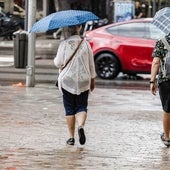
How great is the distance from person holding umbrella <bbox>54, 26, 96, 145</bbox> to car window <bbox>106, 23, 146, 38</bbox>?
31.8ft

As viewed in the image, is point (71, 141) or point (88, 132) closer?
point (71, 141)

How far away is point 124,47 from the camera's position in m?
17.8

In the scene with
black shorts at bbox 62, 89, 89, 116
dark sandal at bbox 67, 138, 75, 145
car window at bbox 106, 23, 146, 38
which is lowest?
dark sandal at bbox 67, 138, 75, 145

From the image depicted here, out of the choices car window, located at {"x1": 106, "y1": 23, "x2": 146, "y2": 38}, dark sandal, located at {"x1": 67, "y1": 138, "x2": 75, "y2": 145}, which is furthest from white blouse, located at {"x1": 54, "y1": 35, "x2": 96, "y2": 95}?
car window, located at {"x1": 106, "y1": 23, "x2": 146, "y2": 38}

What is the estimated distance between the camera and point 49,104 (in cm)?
1228

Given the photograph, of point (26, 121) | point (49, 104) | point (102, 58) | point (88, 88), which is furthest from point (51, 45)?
point (88, 88)

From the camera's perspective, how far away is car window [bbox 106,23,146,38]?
18.0 metres

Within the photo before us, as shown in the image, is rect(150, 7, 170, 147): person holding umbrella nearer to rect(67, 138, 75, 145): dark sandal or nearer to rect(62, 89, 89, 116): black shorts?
rect(62, 89, 89, 116): black shorts

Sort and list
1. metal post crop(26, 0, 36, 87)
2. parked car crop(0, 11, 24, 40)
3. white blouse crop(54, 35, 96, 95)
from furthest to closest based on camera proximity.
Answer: parked car crop(0, 11, 24, 40)
metal post crop(26, 0, 36, 87)
white blouse crop(54, 35, 96, 95)

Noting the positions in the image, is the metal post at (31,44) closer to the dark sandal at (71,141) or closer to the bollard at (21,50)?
the bollard at (21,50)

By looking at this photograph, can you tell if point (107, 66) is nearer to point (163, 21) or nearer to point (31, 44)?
point (31, 44)

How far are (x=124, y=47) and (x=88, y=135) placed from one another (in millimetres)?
8921

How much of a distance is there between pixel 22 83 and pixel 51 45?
1046 cm

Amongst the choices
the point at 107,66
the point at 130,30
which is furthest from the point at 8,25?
the point at 130,30
